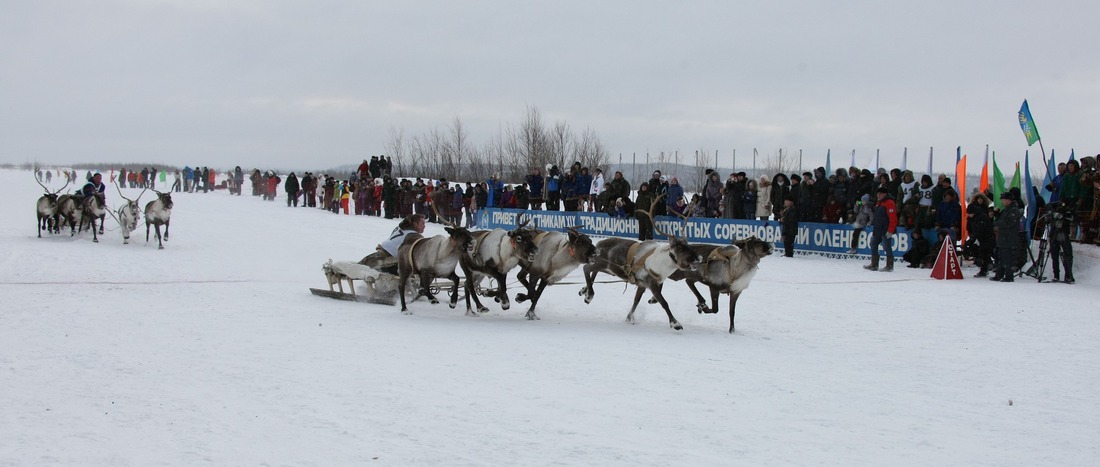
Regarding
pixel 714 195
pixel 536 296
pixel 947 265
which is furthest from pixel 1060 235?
pixel 536 296

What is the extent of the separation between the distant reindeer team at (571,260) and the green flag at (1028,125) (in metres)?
12.3

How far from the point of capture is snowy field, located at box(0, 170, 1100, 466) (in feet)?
17.6

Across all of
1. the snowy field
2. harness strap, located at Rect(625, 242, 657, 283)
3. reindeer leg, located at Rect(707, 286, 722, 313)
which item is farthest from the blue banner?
reindeer leg, located at Rect(707, 286, 722, 313)

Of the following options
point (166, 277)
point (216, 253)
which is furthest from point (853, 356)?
point (216, 253)

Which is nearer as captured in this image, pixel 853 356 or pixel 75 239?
pixel 853 356

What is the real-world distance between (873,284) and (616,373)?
8891 millimetres

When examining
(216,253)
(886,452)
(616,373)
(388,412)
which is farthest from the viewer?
(216,253)

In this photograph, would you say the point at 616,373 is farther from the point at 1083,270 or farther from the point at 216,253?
the point at 216,253

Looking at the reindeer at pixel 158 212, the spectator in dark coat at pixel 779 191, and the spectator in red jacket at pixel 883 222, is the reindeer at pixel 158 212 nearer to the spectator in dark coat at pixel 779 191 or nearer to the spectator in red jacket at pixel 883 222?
the spectator in dark coat at pixel 779 191

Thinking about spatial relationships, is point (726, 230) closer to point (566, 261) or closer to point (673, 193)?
point (673, 193)

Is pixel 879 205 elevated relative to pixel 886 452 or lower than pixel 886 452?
elevated

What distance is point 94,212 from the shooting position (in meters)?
20.1

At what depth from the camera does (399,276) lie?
11758 millimetres

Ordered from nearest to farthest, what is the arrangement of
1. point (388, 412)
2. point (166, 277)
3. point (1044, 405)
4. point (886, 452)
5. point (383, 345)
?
1. point (886, 452)
2. point (388, 412)
3. point (1044, 405)
4. point (383, 345)
5. point (166, 277)
